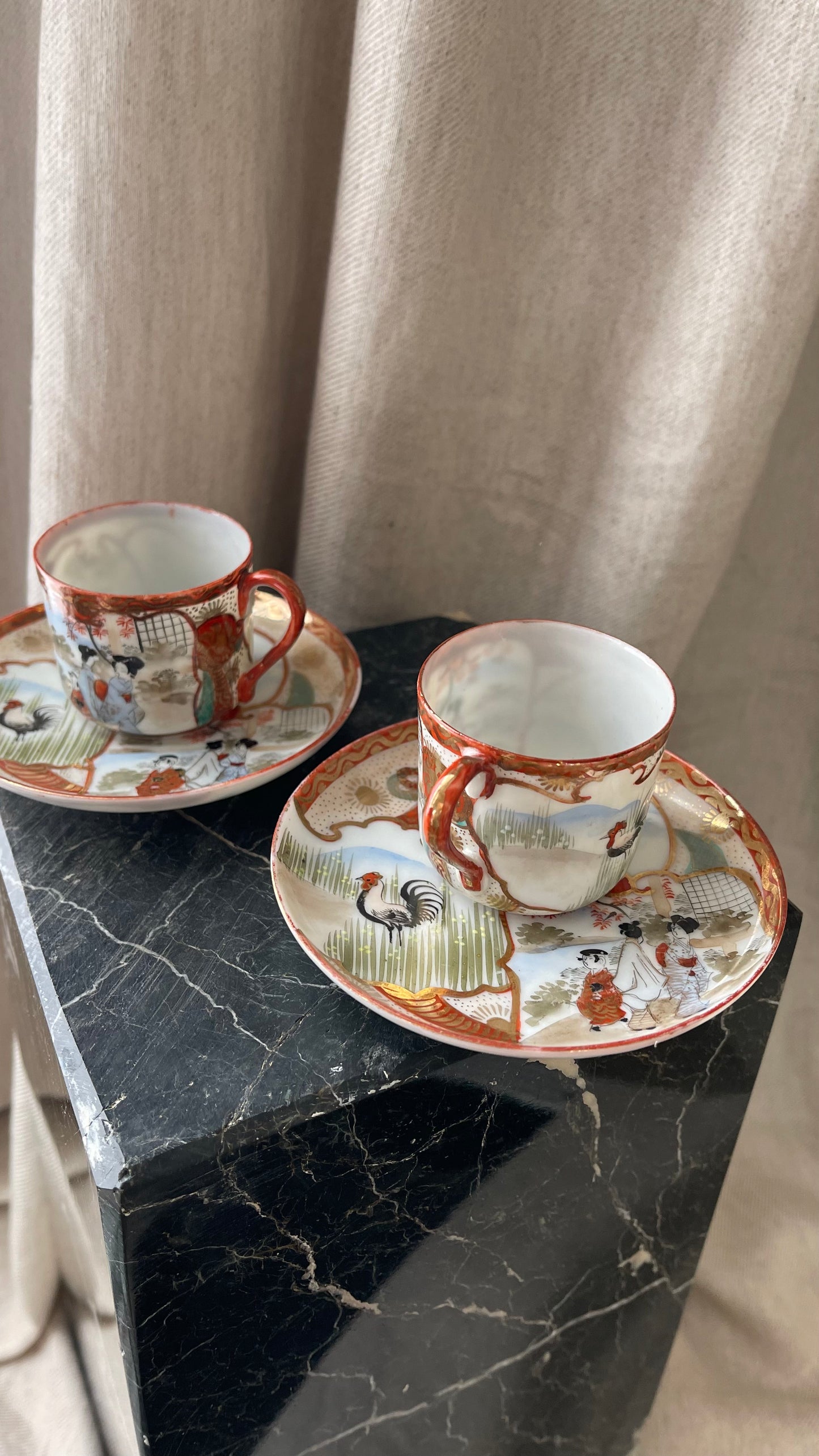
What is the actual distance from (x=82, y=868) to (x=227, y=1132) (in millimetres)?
193

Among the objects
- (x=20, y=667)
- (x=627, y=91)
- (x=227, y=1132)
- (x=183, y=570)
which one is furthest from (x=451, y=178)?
(x=227, y=1132)

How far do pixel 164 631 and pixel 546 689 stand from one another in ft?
0.73

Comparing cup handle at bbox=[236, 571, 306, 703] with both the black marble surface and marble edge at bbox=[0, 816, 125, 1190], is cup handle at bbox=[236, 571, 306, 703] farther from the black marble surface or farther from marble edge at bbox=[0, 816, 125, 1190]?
marble edge at bbox=[0, 816, 125, 1190]

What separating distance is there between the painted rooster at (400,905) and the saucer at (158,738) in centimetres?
10

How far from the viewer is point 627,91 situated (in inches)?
27.0

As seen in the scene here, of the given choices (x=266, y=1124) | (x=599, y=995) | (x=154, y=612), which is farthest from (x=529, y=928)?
(x=154, y=612)

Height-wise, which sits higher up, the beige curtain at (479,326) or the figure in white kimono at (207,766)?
the beige curtain at (479,326)

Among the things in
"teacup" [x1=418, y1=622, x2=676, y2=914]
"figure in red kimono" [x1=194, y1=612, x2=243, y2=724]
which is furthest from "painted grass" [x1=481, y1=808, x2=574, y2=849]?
"figure in red kimono" [x1=194, y1=612, x2=243, y2=724]

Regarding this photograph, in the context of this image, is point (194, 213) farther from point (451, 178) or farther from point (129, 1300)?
point (129, 1300)

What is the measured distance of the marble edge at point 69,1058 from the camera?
46 centimetres

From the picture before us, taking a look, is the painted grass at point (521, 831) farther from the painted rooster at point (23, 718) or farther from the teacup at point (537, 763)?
the painted rooster at point (23, 718)

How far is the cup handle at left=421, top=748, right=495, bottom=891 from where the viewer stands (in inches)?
19.8

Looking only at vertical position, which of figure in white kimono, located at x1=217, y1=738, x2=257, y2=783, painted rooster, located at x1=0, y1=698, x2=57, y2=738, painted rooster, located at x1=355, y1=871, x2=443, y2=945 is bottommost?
painted rooster, located at x1=0, y1=698, x2=57, y2=738

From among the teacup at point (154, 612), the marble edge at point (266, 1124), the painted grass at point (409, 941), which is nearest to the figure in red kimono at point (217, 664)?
the teacup at point (154, 612)
